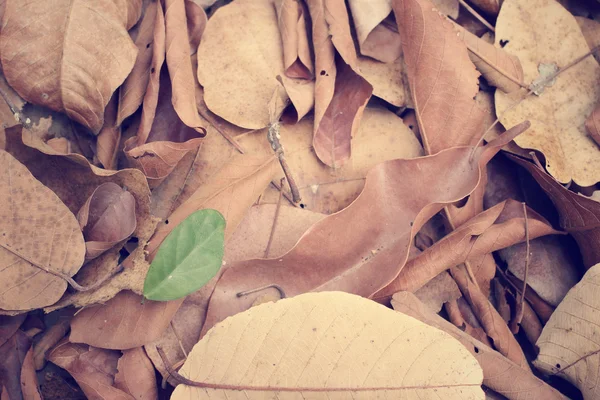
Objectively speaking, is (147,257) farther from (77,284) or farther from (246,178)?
(246,178)

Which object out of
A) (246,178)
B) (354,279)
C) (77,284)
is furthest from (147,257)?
(354,279)

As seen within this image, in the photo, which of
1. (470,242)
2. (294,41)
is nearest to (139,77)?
(294,41)

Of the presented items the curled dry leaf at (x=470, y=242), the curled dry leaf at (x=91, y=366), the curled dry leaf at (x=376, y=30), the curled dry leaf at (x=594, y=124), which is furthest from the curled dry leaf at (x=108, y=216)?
the curled dry leaf at (x=594, y=124)

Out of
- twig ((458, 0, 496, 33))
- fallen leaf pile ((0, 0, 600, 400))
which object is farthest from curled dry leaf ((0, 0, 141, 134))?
twig ((458, 0, 496, 33))

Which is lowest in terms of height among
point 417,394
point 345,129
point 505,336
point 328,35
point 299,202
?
point 505,336

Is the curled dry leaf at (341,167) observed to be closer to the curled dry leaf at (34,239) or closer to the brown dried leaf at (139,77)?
the brown dried leaf at (139,77)

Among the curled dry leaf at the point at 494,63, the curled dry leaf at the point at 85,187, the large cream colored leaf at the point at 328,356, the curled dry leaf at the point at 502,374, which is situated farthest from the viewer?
the curled dry leaf at the point at 494,63

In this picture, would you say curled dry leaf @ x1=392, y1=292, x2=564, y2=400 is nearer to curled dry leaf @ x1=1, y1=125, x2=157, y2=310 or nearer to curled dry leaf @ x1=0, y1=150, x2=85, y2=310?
curled dry leaf @ x1=1, y1=125, x2=157, y2=310
